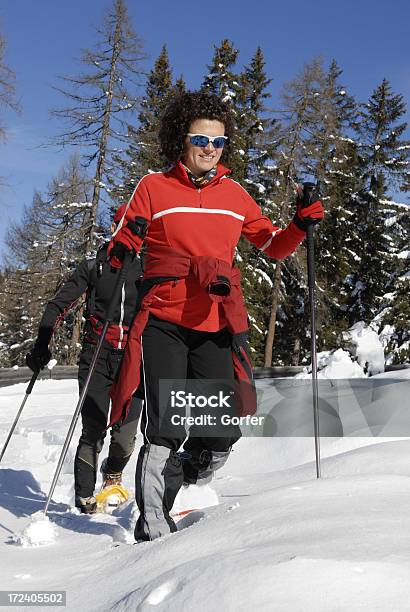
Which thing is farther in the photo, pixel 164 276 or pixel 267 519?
pixel 164 276

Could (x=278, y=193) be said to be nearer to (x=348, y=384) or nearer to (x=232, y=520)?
(x=348, y=384)

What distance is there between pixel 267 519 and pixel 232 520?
168 mm

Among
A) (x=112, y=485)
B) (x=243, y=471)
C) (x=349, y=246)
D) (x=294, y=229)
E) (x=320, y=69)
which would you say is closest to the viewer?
(x=294, y=229)

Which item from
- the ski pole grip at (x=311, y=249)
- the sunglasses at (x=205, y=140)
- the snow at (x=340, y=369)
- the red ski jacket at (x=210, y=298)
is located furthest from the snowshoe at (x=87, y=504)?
the snow at (x=340, y=369)

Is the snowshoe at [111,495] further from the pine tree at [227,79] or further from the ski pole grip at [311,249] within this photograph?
the pine tree at [227,79]

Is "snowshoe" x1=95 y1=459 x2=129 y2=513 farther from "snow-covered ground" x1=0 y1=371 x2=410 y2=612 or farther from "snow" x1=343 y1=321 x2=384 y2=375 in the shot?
"snow" x1=343 y1=321 x2=384 y2=375

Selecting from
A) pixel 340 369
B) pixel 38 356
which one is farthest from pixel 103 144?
pixel 38 356

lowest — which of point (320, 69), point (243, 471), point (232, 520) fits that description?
point (243, 471)

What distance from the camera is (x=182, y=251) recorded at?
309 centimetres

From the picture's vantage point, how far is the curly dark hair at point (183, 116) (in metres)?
3.34

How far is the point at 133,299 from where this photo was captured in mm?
4527

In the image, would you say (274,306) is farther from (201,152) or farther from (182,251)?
(182,251)

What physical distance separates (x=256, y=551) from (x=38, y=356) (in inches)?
106

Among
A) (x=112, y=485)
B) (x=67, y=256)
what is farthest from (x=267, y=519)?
(x=67, y=256)
